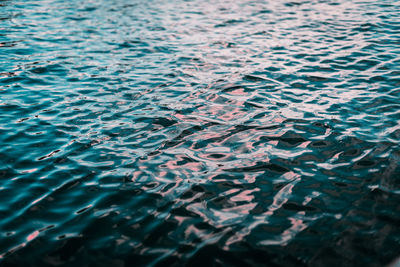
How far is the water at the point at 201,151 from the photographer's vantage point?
16.3 feet

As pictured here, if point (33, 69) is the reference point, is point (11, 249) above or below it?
below

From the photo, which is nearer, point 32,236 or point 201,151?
point 32,236

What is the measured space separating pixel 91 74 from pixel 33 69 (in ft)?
7.63

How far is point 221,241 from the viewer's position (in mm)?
4938

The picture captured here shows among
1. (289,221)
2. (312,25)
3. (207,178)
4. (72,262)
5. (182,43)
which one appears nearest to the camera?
(72,262)

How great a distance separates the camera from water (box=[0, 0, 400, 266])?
16.3ft

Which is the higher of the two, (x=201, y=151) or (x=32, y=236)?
(x=32, y=236)

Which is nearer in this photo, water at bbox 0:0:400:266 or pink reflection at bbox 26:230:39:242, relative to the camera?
water at bbox 0:0:400:266

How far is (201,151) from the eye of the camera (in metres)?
7.39

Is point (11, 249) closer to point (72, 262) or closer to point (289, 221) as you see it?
point (72, 262)

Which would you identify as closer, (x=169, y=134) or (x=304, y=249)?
(x=304, y=249)

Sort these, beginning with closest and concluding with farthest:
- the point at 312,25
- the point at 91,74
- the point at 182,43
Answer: the point at 91,74 < the point at 182,43 < the point at 312,25

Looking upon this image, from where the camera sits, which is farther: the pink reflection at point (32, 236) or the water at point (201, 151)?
the pink reflection at point (32, 236)

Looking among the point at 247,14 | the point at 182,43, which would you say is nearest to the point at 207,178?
the point at 182,43
